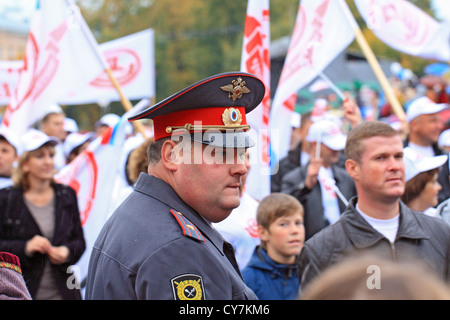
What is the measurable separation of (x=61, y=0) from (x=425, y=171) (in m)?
4.30

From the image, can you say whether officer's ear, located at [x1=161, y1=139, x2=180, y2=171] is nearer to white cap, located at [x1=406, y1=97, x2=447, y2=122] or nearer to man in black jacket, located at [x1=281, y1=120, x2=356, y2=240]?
man in black jacket, located at [x1=281, y1=120, x2=356, y2=240]

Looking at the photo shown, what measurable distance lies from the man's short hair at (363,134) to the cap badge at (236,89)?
1254 millimetres

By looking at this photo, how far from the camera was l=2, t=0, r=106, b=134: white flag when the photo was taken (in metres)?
6.26

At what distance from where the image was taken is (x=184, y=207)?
2.22 m

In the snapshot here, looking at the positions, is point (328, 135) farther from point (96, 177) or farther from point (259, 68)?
point (96, 177)

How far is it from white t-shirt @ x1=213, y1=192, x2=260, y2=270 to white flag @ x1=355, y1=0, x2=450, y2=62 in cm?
281

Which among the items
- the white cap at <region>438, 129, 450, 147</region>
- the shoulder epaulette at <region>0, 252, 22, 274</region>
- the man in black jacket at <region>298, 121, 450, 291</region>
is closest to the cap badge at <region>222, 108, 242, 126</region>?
the shoulder epaulette at <region>0, 252, 22, 274</region>

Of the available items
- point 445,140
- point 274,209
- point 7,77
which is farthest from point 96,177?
point 445,140

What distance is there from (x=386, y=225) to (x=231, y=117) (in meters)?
1.39

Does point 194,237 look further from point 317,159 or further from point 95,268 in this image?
point 317,159

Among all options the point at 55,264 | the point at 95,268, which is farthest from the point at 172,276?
the point at 55,264

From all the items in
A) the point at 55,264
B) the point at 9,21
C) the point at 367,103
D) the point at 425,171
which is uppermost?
the point at 9,21

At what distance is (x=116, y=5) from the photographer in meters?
45.2

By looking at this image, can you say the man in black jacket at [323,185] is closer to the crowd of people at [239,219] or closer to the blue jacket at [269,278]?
the crowd of people at [239,219]
